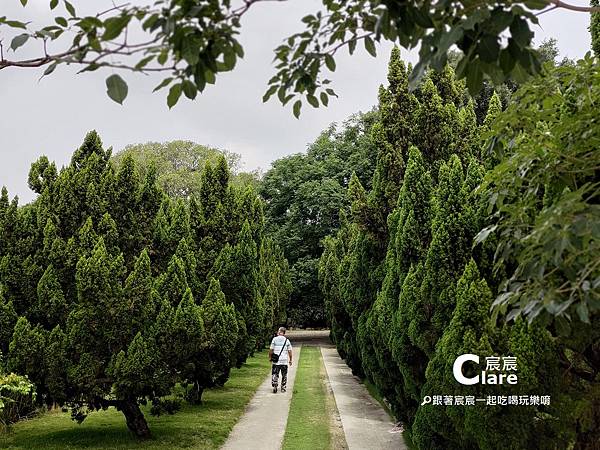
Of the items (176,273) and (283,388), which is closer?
(176,273)

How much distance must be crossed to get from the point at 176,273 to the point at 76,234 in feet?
5.28

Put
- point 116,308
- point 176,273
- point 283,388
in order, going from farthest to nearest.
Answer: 1. point 283,388
2. point 176,273
3. point 116,308

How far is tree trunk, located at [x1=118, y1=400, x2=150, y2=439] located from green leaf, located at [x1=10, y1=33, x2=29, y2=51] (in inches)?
278

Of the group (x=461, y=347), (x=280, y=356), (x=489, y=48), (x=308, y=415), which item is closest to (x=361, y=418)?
(x=308, y=415)

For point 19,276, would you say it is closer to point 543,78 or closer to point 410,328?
point 410,328

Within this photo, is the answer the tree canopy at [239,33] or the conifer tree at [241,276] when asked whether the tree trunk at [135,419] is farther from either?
the tree canopy at [239,33]

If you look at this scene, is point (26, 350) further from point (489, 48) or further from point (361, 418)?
point (489, 48)

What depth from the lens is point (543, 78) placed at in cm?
306

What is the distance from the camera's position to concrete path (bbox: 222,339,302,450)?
8.04 meters

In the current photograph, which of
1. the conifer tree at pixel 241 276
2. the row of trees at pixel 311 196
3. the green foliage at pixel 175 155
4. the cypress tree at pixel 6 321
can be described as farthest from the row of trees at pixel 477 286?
the green foliage at pixel 175 155

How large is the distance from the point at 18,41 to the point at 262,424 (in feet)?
28.3

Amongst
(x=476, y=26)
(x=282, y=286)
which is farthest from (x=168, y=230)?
(x=282, y=286)

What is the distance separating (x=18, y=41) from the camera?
1.73 metres

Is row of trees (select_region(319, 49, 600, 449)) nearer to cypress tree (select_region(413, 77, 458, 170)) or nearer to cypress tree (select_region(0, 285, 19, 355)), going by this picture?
cypress tree (select_region(413, 77, 458, 170))
